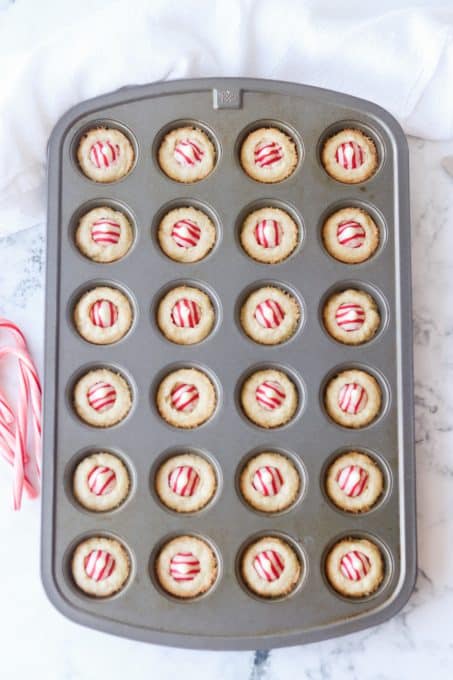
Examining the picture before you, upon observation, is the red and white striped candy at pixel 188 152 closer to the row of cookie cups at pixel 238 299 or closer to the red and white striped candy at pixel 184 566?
the row of cookie cups at pixel 238 299

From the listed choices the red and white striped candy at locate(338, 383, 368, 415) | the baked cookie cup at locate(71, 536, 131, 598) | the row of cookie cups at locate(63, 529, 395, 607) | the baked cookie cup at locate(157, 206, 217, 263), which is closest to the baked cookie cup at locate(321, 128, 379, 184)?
the baked cookie cup at locate(157, 206, 217, 263)

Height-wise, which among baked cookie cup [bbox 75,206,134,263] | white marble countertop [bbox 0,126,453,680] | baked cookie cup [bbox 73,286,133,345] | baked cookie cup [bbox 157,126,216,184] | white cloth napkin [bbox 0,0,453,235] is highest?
white cloth napkin [bbox 0,0,453,235]

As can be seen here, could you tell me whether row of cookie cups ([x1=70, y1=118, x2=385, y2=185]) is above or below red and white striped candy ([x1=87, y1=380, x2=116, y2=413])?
above

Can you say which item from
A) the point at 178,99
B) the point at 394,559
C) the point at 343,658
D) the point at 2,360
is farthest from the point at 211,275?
the point at 343,658

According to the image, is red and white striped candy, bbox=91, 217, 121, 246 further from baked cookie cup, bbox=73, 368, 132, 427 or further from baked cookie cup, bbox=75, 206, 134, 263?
baked cookie cup, bbox=73, 368, 132, 427

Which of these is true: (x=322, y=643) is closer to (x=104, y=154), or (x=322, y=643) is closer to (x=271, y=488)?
(x=271, y=488)
